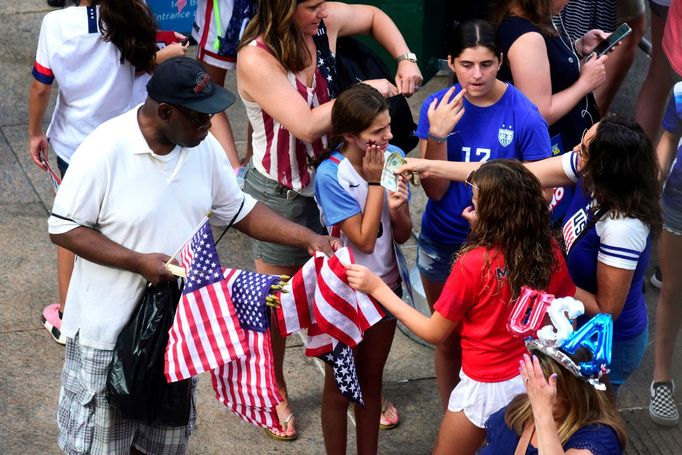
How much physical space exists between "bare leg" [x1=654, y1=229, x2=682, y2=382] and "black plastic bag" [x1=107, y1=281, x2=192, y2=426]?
2.73 m

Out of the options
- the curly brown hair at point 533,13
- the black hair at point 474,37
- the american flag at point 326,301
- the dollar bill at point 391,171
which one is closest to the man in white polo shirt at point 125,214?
the american flag at point 326,301

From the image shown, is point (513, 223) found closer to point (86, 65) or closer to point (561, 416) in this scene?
point (561, 416)

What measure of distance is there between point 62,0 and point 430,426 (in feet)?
17.4

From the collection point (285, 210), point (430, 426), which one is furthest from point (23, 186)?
point (430, 426)

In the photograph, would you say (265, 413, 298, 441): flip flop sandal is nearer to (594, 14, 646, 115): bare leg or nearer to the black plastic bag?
the black plastic bag

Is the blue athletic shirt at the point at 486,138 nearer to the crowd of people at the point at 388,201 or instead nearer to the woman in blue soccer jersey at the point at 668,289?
the crowd of people at the point at 388,201

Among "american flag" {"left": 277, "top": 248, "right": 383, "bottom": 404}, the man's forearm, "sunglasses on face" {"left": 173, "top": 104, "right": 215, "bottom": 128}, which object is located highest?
"sunglasses on face" {"left": 173, "top": 104, "right": 215, "bottom": 128}

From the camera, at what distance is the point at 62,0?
9.04m

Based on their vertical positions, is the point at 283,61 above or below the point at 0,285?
above

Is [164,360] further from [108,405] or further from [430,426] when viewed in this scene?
[430,426]

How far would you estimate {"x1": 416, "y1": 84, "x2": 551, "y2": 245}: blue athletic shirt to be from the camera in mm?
4820

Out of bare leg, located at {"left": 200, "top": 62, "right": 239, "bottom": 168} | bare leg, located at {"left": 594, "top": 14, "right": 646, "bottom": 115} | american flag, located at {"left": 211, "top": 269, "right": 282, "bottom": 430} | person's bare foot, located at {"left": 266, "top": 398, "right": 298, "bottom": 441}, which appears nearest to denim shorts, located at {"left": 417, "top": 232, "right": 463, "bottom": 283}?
person's bare foot, located at {"left": 266, "top": 398, "right": 298, "bottom": 441}

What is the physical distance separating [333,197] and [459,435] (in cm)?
110

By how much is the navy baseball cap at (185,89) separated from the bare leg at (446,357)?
5.30 feet
